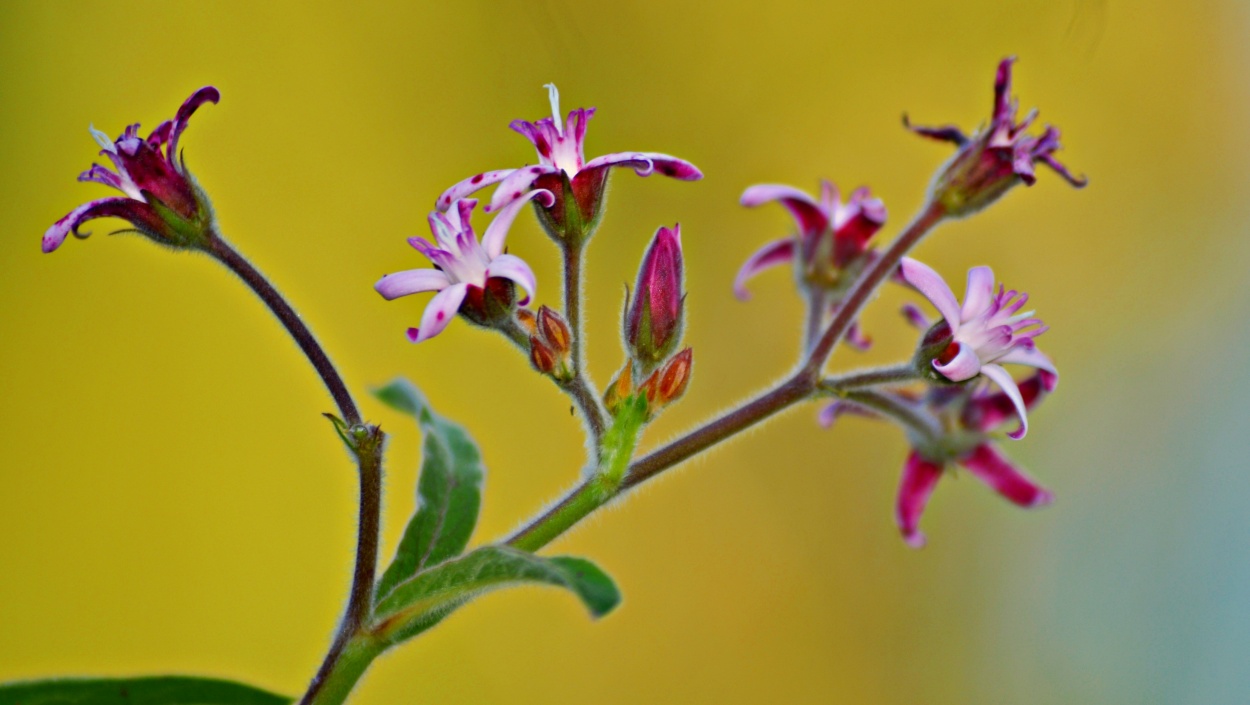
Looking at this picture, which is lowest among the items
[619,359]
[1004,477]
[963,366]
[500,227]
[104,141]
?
[619,359]

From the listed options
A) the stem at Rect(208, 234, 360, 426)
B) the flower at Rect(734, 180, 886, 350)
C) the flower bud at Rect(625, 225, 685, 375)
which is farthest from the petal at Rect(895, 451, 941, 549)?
the stem at Rect(208, 234, 360, 426)

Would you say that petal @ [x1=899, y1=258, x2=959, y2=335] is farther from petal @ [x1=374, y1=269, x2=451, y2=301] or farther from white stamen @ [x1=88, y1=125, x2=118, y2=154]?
white stamen @ [x1=88, y1=125, x2=118, y2=154]

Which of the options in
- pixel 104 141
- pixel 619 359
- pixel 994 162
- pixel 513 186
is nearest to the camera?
pixel 513 186

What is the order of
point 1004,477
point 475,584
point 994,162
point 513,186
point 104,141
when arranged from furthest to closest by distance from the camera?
point 1004,477 → point 994,162 → point 104,141 → point 513,186 → point 475,584

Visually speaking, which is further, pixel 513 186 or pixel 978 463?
pixel 978 463

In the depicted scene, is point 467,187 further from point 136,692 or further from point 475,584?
point 136,692

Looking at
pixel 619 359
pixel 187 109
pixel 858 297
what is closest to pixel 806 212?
pixel 858 297

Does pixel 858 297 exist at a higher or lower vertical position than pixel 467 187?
lower

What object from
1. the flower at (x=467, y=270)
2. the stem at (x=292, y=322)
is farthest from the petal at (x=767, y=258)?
the stem at (x=292, y=322)
